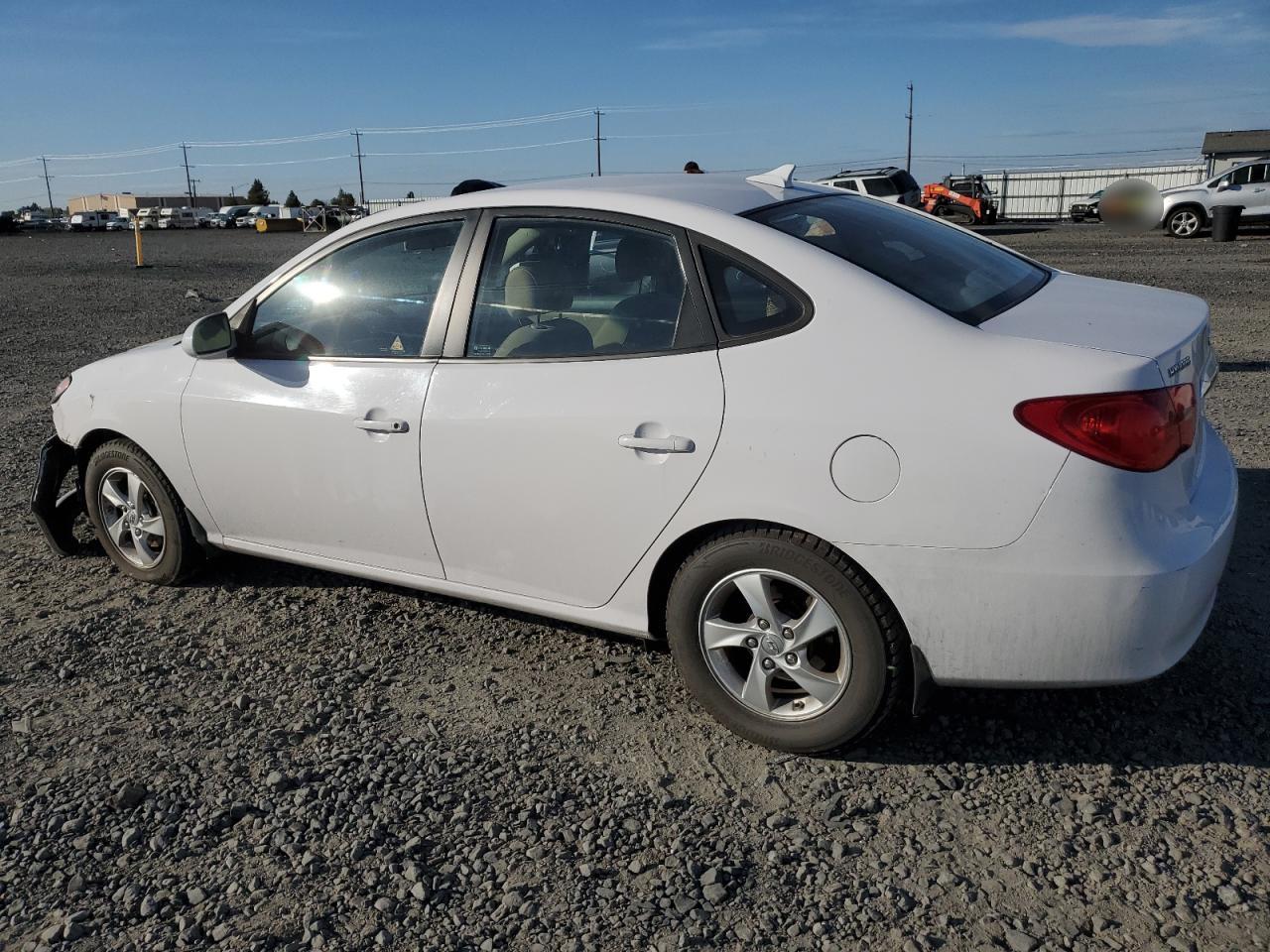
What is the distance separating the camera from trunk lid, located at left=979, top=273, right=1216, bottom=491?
284 centimetres

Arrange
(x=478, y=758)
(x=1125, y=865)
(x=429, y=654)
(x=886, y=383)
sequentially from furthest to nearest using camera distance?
(x=429, y=654), (x=478, y=758), (x=886, y=383), (x=1125, y=865)

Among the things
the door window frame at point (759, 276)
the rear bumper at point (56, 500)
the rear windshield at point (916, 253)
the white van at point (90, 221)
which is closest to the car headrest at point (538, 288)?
the door window frame at point (759, 276)

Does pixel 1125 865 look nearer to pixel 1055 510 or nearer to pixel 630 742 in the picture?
pixel 1055 510

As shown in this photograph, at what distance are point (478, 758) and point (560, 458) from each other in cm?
97

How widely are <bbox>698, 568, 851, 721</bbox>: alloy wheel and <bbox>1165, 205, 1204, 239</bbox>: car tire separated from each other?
86.3ft

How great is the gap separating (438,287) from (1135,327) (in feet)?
7.40

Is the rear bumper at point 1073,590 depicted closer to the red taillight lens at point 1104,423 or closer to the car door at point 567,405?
the red taillight lens at point 1104,423

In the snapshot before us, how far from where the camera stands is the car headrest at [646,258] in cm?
332

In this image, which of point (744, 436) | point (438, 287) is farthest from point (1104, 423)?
point (438, 287)

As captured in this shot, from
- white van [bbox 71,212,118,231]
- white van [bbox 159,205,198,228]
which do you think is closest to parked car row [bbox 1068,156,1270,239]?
white van [bbox 159,205,198,228]

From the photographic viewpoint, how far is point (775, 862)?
109 inches

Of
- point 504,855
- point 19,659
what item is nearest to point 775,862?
point 504,855

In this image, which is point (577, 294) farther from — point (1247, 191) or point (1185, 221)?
point (1247, 191)

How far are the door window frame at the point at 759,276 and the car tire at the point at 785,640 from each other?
1.83ft
